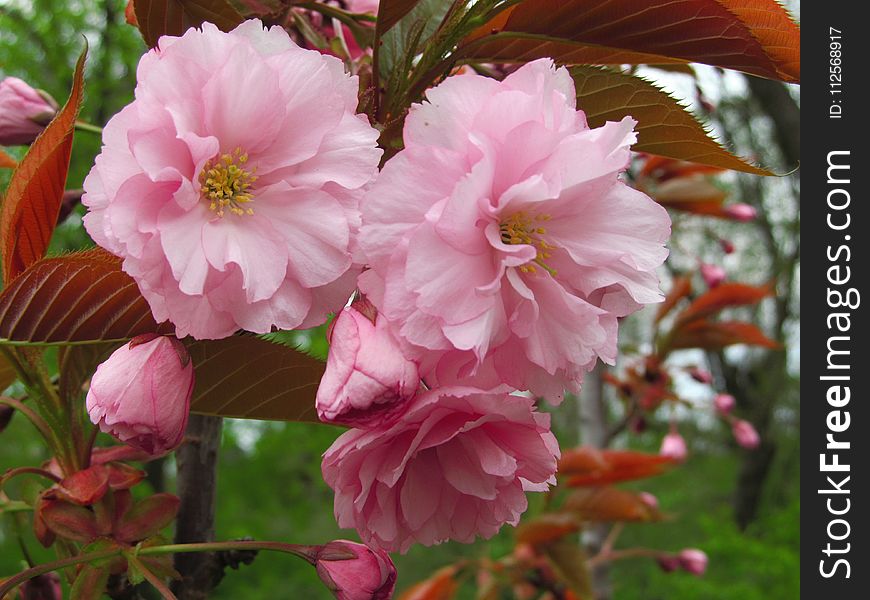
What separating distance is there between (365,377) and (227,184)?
0.16m

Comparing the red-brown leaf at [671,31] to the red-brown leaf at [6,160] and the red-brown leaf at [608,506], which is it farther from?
the red-brown leaf at [608,506]

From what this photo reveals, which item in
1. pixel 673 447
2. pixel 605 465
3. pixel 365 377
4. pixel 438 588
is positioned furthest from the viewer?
pixel 673 447

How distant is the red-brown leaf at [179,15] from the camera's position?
1.98 ft

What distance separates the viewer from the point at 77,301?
0.55 m


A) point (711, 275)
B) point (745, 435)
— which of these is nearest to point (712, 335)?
point (711, 275)

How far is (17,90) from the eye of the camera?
0.80 meters

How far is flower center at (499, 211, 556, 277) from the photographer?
53 cm

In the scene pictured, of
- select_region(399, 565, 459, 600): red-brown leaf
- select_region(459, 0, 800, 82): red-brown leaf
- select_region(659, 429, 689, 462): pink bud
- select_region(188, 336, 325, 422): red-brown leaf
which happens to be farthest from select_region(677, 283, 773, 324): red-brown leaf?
select_region(188, 336, 325, 422): red-brown leaf

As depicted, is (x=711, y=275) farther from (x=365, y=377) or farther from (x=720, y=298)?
(x=365, y=377)

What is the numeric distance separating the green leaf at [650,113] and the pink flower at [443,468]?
0.25 meters
